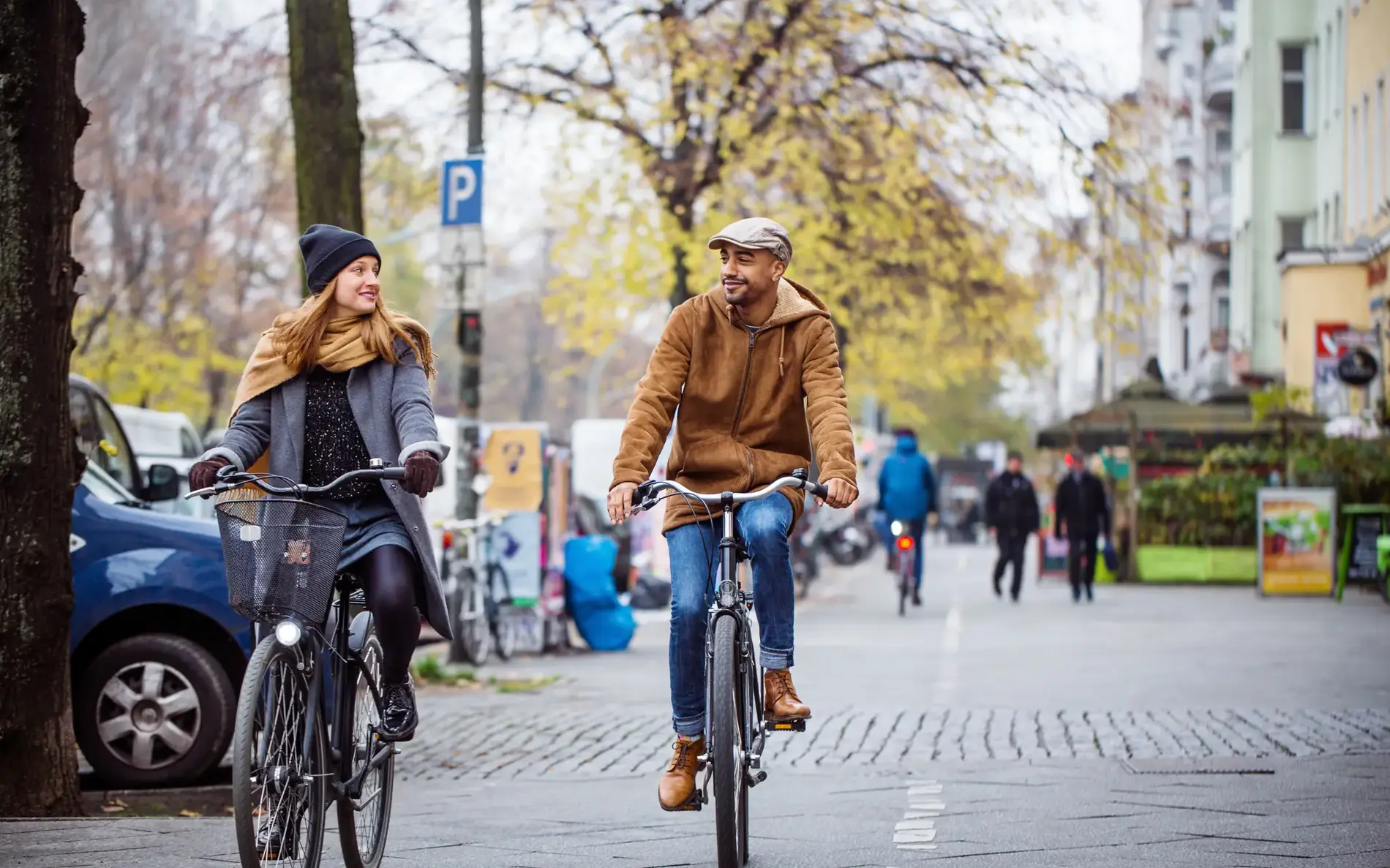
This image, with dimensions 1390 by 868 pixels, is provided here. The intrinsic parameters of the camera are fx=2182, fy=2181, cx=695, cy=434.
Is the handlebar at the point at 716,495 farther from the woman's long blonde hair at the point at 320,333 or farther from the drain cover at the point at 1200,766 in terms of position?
the drain cover at the point at 1200,766

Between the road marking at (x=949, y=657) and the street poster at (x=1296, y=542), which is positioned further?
the street poster at (x=1296, y=542)

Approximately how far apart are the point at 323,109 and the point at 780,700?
705 cm

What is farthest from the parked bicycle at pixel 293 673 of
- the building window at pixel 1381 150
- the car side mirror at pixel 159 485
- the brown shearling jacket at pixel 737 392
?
the building window at pixel 1381 150

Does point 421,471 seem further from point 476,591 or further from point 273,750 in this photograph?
point 476,591

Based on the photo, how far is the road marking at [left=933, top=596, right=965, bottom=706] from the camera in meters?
13.7

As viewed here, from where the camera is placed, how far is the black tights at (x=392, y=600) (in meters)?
6.16

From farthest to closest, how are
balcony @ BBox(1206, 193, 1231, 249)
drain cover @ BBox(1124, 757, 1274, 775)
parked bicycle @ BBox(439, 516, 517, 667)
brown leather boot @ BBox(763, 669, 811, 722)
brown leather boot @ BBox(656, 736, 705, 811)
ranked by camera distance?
balcony @ BBox(1206, 193, 1231, 249), parked bicycle @ BBox(439, 516, 517, 667), drain cover @ BBox(1124, 757, 1274, 775), brown leather boot @ BBox(763, 669, 811, 722), brown leather boot @ BBox(656, 736, 705, 811)

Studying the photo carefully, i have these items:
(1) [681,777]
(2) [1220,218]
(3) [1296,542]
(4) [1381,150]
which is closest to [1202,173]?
(2) [1220,218]

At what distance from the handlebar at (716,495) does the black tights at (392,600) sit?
0.72 m

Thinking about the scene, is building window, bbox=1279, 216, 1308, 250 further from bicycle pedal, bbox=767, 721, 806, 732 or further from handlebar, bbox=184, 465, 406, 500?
handlebar, bbox=184, 465, 406, 500

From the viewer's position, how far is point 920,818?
7.92 meters

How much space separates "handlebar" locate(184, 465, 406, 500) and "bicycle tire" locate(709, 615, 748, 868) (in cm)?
107

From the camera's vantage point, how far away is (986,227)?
2716 centimetres

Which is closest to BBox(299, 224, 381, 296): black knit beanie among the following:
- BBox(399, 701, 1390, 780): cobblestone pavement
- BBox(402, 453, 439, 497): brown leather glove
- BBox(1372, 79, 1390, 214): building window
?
BBox(402, 453, 439, 497): brown leather glove
